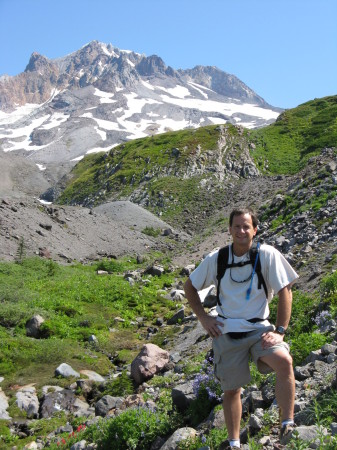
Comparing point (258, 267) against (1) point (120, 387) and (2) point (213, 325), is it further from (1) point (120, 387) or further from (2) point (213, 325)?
(1) point (120, 387)

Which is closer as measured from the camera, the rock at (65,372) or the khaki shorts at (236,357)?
the khaki shorts at (236,357)

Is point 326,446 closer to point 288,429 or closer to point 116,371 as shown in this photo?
point 288,429

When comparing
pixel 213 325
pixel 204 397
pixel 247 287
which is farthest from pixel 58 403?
pixel 247 287

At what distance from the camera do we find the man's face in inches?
220

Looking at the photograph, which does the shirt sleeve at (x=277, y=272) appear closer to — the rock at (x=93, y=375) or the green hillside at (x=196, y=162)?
the rock at (x=93, y=375)

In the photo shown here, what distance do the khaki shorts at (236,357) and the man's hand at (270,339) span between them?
0.10m

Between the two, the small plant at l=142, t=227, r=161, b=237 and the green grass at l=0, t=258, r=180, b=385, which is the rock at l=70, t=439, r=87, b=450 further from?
the small plant at l=142, t=227, r=161, b=237

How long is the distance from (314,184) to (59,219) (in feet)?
71.8

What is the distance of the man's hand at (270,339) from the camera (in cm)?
516

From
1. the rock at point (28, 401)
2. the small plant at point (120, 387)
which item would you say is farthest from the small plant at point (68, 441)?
the small plant at point (120, 387)

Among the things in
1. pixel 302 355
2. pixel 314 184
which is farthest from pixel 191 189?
pixel 302 355

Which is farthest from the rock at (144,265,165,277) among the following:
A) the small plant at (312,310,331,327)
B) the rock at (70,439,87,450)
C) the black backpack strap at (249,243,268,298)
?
the black backpack strap at (249,243,268,298)

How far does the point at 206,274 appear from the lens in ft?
18.9

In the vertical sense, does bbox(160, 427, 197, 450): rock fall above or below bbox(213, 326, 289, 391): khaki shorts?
below
